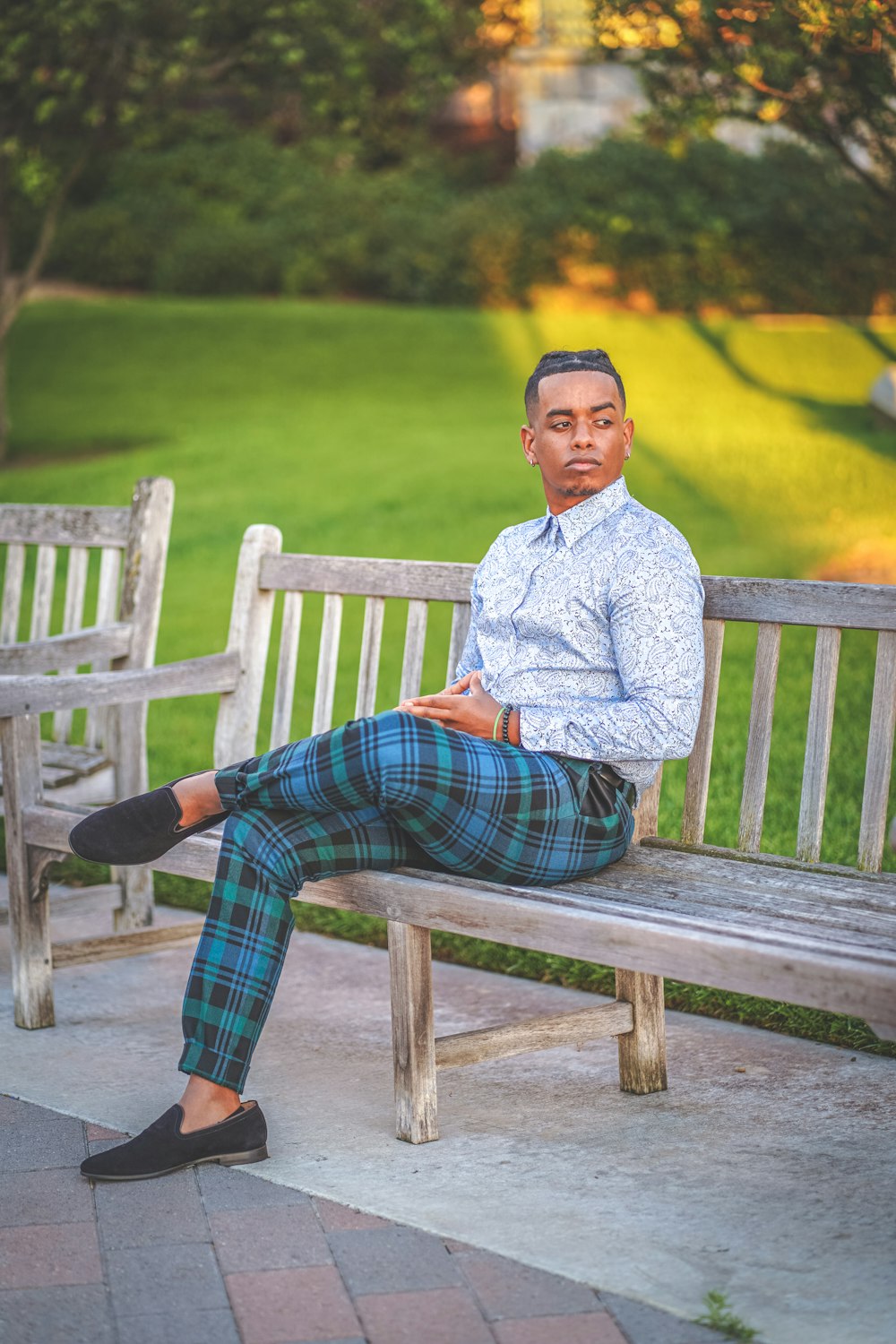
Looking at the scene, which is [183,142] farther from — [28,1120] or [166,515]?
[28,1120]

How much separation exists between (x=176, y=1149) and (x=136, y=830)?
63 centimetres

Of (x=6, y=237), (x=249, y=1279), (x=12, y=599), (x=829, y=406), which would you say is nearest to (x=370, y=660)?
(x=12, y=599)

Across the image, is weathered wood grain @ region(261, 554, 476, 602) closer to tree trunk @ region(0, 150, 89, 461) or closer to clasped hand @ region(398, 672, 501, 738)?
clasped hand @ region(398, 672, 501, 738)

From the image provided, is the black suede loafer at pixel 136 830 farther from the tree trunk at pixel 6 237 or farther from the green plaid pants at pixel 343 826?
the tree trunk at pixel 6 237

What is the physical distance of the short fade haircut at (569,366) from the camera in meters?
3.13

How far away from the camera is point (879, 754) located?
9.89ft

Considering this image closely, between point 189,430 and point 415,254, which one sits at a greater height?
point 415,254

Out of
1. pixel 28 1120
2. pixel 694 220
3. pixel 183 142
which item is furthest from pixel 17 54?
pixel 183 142

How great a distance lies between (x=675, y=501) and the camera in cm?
1009

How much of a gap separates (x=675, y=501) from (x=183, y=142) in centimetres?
1732

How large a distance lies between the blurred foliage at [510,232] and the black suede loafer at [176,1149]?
15.6 metres

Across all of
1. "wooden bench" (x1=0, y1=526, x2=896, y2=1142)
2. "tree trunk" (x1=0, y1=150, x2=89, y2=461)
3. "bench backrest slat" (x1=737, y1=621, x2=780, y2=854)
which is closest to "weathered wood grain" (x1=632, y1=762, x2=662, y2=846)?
"wooden bench" (x1=0, y1=526, x2=896, y2=1142)

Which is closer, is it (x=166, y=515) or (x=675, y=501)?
(x=166, y=515)

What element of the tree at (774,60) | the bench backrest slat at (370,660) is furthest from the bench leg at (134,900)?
the tree at (774,60)
